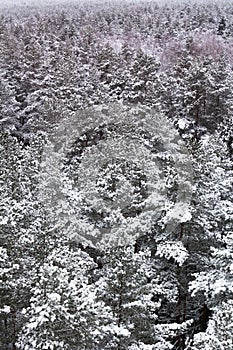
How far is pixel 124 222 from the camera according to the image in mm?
19375

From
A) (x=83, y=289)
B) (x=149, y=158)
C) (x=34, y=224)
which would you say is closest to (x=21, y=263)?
(x=34, y=224)

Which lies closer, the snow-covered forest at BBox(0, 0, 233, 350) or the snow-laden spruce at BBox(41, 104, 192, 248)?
the snow-covered forest at BBox(0, 0, 233, 350)

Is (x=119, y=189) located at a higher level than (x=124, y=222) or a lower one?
higher

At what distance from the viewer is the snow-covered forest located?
14.8 metres

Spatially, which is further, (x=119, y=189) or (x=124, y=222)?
(x=119, y=189)

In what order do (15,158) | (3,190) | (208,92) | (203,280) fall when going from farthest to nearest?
(208,92) → (15,158) → (3,190) → (203,280)

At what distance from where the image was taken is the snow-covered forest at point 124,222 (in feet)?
48.6

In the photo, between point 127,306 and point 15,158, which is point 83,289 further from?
point 15,158

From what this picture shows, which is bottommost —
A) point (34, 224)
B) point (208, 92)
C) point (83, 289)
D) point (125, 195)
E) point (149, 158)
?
point (83, 289)

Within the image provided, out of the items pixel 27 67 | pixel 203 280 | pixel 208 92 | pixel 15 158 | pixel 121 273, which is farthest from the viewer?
pixel 27 67

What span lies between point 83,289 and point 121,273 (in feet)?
7.12

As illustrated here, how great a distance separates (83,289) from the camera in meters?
14.6

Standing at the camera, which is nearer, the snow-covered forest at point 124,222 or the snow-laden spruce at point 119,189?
the snow-covered forest at point 124,222

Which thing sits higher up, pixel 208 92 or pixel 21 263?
pixel 208 92
